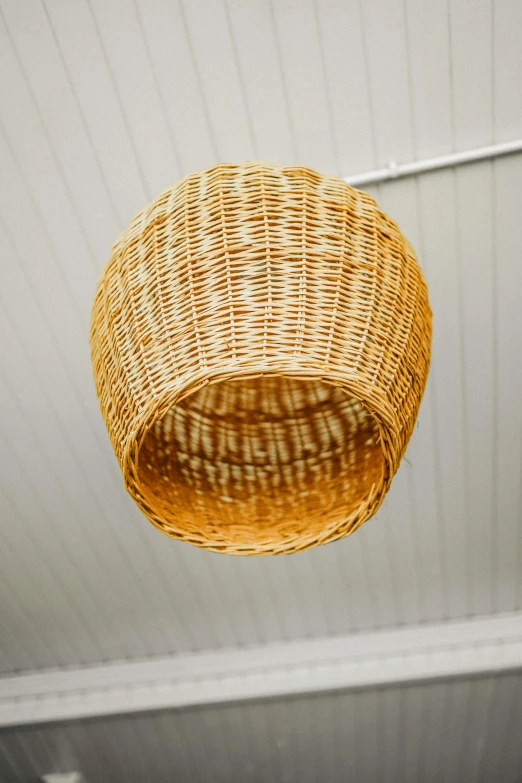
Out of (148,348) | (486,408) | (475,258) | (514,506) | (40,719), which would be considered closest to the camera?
(148,348)

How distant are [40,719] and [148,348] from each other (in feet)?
6.55

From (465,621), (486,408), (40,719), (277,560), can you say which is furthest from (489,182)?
(40,719)

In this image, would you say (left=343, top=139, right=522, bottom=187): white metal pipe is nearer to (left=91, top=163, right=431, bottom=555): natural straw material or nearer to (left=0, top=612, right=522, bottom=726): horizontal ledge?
(left=91, top=163, right=431, bottom=555): natural straw material

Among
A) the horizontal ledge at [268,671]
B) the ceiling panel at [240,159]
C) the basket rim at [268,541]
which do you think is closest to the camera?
the basket rim at [268,541]

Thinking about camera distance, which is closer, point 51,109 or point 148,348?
point 148,348

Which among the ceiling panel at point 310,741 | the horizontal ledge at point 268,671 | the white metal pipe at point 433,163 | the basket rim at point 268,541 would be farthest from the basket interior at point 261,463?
the ceiling panel at point 310,741

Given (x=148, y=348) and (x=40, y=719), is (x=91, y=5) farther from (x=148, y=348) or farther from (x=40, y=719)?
(x=40, y=719)

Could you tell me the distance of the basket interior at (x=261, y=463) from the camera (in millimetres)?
1047

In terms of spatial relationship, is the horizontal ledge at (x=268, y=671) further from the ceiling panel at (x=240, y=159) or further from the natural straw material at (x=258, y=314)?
the natural straw material at (x=258, y=314)

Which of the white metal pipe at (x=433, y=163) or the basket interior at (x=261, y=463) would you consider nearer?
the basket interior at (x=261, y=463)

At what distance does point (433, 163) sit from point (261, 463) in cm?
68

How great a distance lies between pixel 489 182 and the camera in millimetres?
1522

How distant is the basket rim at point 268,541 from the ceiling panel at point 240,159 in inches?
29.7

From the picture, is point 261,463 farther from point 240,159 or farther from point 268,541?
point 240,159
